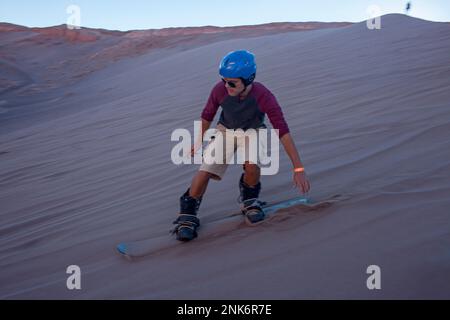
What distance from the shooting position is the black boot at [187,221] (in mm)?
2486

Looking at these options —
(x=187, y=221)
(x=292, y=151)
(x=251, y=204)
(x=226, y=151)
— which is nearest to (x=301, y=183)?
(x=292, y=151)

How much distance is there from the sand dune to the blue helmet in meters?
0.86

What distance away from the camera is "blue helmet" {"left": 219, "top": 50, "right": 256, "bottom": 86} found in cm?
240

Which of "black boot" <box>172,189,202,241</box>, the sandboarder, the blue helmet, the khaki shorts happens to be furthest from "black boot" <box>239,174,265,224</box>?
the blue helmet

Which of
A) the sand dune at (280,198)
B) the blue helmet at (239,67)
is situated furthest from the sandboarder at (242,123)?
the sand dune at (280,198)

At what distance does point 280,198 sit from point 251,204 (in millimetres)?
430

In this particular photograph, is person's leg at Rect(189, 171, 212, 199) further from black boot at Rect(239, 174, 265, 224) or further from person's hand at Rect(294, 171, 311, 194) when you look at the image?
person's hand at Rect(294, 171, 311, 194)

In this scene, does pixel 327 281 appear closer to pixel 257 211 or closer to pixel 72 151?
pixel 257 211

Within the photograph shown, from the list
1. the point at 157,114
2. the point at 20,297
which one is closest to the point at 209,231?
the point at 20,297

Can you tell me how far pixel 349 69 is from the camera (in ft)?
22.7

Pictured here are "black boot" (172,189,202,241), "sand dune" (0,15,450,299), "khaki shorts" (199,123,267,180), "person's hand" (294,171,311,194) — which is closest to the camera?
"sand dune" (0,15,450,299)

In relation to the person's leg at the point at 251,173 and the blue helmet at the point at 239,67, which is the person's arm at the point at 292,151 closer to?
the person's leg at the point at 251,173

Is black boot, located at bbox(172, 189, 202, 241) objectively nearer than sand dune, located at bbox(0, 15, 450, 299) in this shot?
No
